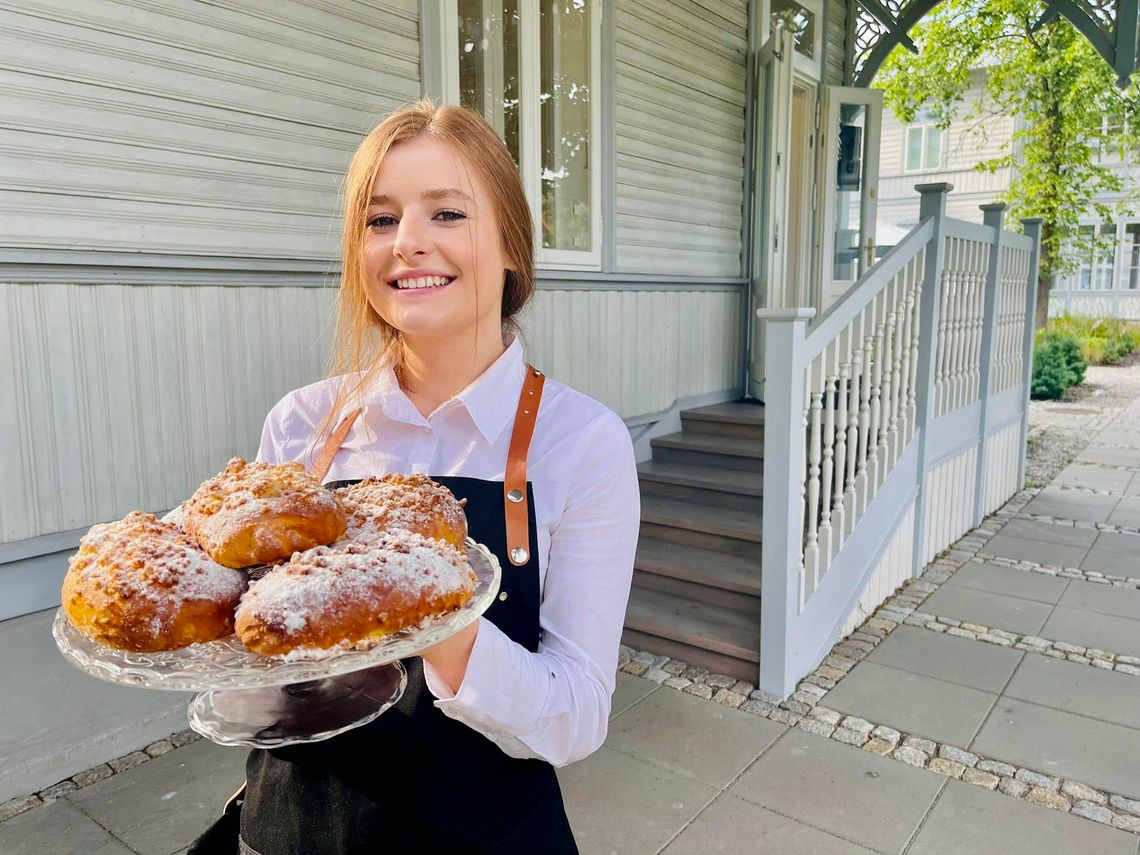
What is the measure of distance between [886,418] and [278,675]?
12.9 feet

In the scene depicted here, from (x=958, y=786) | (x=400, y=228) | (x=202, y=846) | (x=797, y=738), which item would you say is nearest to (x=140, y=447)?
(x=202, y=846)

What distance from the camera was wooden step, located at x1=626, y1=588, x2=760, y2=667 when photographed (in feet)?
11.3

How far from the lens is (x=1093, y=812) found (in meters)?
2.49

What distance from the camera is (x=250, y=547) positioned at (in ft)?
2.72

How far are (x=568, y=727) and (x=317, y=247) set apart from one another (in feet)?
8.94

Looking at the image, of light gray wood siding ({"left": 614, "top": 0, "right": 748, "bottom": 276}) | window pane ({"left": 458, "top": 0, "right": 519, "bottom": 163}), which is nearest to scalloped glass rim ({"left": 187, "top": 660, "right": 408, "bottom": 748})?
window pane ({"left": 458, "top": 0, "right": 519, "bottom": 163})

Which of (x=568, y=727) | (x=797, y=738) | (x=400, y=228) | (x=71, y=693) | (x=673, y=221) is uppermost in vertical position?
(x=673, y=221)

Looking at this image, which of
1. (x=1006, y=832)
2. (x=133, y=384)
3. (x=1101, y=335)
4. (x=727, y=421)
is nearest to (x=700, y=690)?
(x=1006, y=832)

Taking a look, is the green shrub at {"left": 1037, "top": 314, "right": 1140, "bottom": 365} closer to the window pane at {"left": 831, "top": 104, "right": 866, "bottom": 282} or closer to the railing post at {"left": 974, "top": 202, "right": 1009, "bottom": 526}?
the window pane at {"left": 831, "top": 104, "right": 866, "bottom": 282}

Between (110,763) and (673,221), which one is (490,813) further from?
(673,221)

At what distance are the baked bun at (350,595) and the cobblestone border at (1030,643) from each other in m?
3.74

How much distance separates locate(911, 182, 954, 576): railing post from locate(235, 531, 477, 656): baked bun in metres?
4.21

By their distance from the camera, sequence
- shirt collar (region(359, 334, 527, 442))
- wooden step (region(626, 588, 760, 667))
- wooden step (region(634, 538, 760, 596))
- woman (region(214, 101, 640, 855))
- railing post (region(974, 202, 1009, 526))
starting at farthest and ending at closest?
railing post (region(974, 202, 1009, 526)) → wooden step (region(634, 538, 760, 596)) → wooden step (region(626, 588, 760, 667)) → shirt collar (region(359, 334, 527, 442)) → woman (region(214, 101, 640, 855))

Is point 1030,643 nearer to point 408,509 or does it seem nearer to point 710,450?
point 710,450
